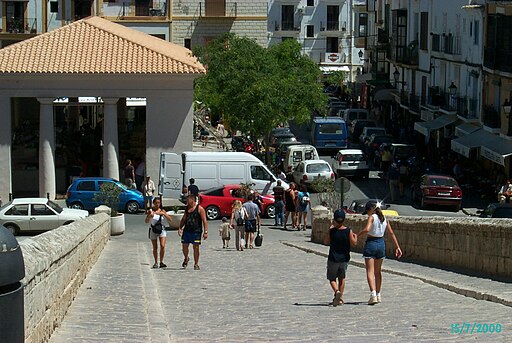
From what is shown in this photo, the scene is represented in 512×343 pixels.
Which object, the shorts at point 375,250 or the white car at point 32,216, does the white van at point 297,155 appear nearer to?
the white car at point 32,216

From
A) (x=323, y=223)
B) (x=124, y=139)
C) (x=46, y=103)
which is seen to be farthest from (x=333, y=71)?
(x=323, y=223)

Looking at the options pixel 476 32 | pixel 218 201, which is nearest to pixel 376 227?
pixel 218 201

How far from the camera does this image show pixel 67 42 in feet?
145

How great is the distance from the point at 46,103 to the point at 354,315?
1174 inches

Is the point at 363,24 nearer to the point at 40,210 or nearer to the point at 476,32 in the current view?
the point at 476,32

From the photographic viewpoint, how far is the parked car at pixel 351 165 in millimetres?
48781

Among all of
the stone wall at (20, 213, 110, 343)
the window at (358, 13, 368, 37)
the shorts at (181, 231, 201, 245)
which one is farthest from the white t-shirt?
the window at (358, 13, 368, 37)

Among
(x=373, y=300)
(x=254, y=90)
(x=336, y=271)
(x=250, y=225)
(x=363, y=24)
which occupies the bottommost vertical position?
(x=250, y=225)

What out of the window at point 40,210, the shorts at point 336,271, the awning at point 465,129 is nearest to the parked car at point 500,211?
the window at point 40,210

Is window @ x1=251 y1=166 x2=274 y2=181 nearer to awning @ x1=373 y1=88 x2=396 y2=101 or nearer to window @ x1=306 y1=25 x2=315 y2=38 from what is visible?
awning @ x1=373 y1=88 x2=396 y2=101

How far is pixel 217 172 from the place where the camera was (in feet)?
128

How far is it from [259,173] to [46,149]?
324 inches

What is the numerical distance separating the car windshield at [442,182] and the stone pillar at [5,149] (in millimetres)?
15606

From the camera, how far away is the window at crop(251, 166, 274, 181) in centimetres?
3916
